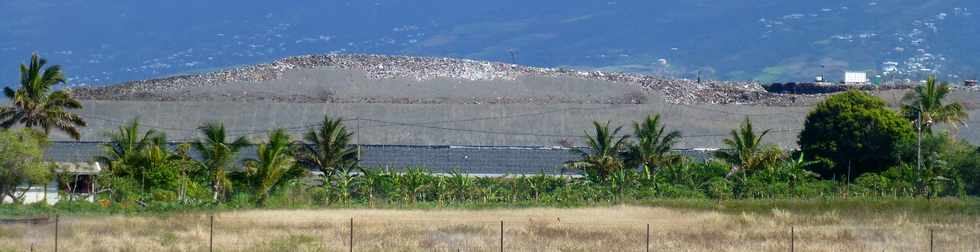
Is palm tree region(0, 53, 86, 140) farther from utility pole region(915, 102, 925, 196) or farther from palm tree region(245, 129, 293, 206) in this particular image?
utility pole region(915, 102, 925, 196)

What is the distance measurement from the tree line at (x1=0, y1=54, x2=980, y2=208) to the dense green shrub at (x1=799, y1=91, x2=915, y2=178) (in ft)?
0.17

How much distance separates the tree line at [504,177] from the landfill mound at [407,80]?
21404 mm

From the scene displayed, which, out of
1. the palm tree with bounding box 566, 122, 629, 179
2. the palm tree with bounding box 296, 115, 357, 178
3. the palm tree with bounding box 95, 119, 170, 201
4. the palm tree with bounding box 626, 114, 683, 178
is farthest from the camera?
the palm tree with bounding box 626, 114, 683, 178

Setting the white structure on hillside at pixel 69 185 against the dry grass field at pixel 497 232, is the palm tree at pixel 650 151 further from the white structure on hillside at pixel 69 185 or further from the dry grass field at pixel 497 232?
the white structure on hillside at pixel 69 185

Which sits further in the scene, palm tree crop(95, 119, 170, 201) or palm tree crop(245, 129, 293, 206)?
palm tree crop(95, 119, 170, 201)

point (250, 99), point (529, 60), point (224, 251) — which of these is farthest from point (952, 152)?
point (529, 60)

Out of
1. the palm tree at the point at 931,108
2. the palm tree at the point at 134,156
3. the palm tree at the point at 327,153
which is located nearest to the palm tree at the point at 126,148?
the palm tree at the point at 134,156

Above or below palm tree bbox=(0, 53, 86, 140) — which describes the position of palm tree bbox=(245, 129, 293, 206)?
below

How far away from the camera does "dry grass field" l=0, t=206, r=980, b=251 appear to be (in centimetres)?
3475

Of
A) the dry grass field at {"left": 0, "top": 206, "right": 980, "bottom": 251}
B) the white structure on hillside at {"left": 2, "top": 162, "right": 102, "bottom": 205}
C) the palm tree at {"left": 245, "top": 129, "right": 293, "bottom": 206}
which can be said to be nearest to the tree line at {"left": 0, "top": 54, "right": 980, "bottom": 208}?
the palm tree at {"left": 245, "top": 129, "right": 293, "bottom": 206}

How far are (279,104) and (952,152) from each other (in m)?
35.5

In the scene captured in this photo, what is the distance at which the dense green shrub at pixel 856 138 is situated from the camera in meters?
60.7

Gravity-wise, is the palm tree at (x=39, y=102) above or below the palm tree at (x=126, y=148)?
above

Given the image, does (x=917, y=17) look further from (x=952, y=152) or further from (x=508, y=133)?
(x=952, y=152)
